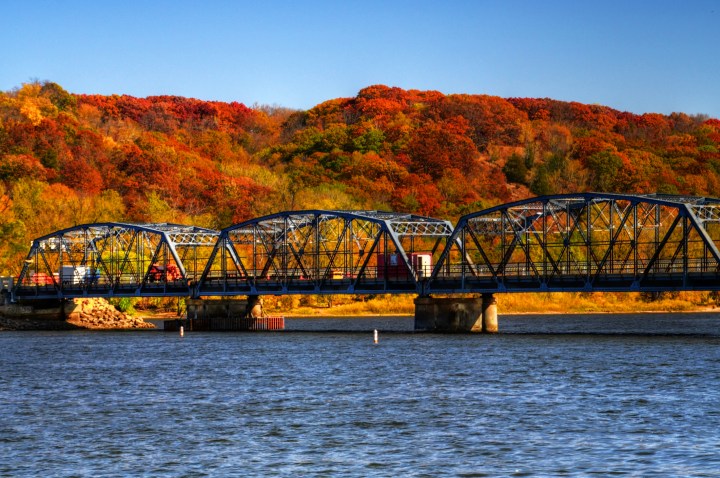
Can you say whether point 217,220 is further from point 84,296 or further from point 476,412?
point 476,412

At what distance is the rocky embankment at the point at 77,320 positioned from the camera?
139500 mm

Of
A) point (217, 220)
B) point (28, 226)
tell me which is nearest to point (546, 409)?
point (28, 226)

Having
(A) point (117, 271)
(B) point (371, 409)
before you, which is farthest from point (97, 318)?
(B) point (371, 409)

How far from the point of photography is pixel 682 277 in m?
91.6

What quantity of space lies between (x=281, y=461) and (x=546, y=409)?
16409 mm

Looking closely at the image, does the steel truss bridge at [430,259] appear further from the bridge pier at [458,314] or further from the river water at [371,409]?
the river water at [371,409]

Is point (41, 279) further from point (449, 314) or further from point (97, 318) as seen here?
point (449, 314)

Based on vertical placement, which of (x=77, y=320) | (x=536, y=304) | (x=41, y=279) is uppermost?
(x=41, y=279)

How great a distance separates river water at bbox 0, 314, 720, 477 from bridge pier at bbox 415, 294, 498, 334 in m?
7.81

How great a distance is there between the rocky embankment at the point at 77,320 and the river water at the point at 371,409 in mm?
40824

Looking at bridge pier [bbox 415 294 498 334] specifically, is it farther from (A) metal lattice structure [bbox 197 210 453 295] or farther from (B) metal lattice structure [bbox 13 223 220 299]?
(B) metal lattice structure [bbox 13 223 220 299]

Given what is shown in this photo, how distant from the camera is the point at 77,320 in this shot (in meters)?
142

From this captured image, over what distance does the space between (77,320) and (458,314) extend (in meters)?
54.5

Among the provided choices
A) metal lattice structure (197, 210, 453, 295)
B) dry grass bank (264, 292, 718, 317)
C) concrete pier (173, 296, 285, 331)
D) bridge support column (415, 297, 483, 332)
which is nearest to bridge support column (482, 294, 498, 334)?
bridge support column (415, 297, 483, 332)
